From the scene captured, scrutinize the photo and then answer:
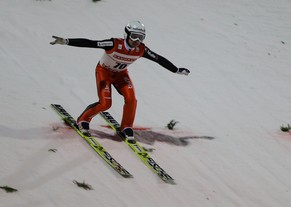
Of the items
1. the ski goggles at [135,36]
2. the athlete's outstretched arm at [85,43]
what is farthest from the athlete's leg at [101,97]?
the ski goggles at [135,36]

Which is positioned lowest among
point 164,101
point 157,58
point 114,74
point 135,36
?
point 164,101

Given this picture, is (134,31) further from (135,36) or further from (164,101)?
(164,101)

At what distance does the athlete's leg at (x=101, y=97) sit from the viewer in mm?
8453

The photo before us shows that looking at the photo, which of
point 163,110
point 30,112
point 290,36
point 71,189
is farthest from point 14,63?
point 290,36

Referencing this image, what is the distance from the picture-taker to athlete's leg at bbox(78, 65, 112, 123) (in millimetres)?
8453

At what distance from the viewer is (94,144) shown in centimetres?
830

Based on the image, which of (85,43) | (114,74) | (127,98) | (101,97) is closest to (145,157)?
(127,98)

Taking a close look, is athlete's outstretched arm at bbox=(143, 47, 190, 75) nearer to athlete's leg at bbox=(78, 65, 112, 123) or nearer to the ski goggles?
the ski goggles

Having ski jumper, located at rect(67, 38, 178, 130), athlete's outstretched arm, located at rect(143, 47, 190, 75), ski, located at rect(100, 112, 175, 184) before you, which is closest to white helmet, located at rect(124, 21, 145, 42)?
ski jumper, located at rect(67, 38, 178, 130)

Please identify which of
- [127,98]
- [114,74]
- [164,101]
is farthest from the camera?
[164,101]

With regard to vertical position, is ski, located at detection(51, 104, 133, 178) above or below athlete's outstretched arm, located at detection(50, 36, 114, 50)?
below

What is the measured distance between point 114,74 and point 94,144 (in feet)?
4.36

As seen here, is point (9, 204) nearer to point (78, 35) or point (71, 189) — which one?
point (71, 189)

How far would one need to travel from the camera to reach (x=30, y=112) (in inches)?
364
